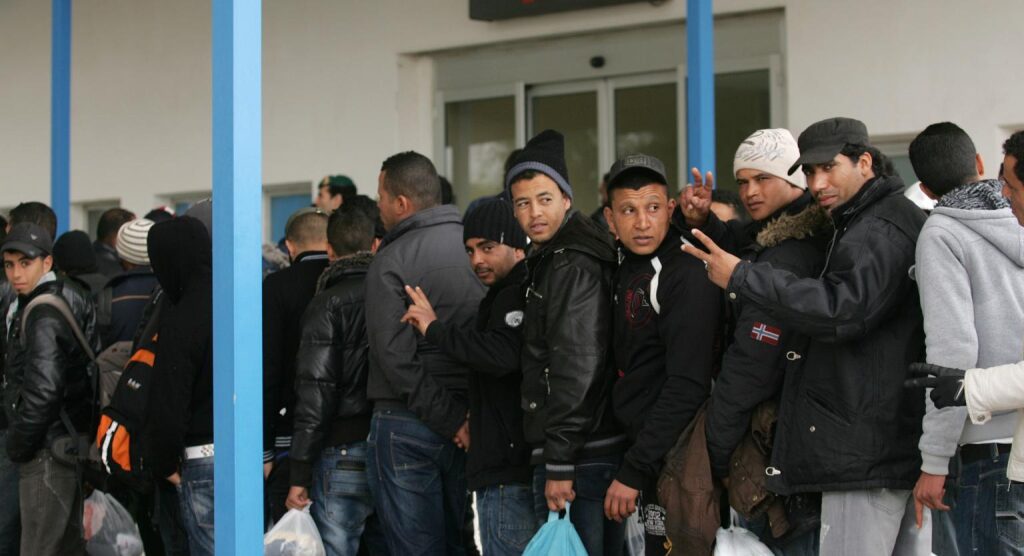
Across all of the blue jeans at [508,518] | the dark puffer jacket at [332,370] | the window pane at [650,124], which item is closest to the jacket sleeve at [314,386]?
the dark puffer jacket at [332,370]

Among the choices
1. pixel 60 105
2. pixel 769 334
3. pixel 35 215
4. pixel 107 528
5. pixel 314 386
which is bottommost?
pixel 107 528

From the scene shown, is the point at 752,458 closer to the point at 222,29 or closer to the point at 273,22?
the point at 222,29

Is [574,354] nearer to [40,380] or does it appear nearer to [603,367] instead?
[603,367]

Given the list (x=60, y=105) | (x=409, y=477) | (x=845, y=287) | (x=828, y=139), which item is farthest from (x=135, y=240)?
(x=845, y=287)

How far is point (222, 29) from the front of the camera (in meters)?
3.44

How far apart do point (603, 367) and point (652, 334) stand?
208 mm

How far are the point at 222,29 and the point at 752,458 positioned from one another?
6.58 ft

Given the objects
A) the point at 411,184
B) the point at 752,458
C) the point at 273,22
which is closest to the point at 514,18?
the point at 273,22

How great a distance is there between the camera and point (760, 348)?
340 cm

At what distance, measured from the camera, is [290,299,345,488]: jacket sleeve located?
448 centimetres

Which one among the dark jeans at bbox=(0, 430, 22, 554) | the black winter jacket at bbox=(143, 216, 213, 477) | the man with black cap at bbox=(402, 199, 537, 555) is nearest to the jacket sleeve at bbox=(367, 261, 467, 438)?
the man with black cap at bbox=(402, 199, 537, 555)

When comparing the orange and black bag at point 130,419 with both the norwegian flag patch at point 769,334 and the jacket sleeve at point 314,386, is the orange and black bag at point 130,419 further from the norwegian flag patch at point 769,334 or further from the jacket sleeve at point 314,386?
the norwegian flag patch at point 769,334

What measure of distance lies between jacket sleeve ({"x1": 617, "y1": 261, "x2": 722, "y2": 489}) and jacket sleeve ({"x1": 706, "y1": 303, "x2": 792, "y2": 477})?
0.09 m

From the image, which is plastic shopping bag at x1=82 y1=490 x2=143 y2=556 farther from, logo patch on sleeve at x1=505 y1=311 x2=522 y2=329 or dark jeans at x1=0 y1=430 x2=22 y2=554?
logo patch on sleeve at x1=505 y1=311 x2=522 y2=329
